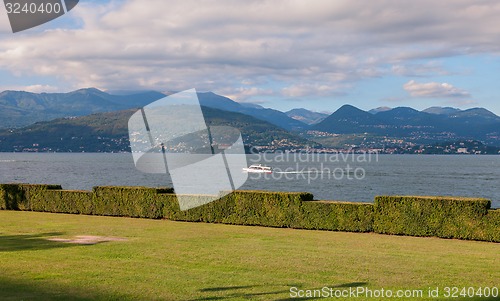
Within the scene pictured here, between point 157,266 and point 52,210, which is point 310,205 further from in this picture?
point 52,210

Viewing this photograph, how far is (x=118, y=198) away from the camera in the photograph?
28.3m

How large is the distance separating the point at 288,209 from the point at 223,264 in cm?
1030

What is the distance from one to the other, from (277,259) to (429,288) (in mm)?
4523

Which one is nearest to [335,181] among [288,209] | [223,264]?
[288,209]

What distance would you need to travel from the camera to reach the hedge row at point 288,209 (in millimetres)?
20844

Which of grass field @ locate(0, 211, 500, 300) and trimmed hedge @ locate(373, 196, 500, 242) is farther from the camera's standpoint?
trimmed hedge @ locate(373, 196, 500, 242)

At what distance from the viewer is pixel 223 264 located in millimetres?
14047

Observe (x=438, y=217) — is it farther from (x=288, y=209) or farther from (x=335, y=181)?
(x=335, y=181)

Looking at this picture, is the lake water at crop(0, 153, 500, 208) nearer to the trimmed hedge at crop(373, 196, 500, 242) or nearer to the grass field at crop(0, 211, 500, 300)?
the trimmed hedge at crop(373, 196, 500, 242)

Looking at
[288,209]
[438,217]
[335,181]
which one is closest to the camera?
[438,217]

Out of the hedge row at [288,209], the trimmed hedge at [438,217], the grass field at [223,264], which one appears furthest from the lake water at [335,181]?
the grass field at [223,264]

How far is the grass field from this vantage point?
11.4m

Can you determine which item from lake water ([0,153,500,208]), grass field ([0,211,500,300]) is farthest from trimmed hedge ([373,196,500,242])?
lake water ([0,153,500,208])

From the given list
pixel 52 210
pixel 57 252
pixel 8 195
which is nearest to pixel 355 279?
pixel 57 252
